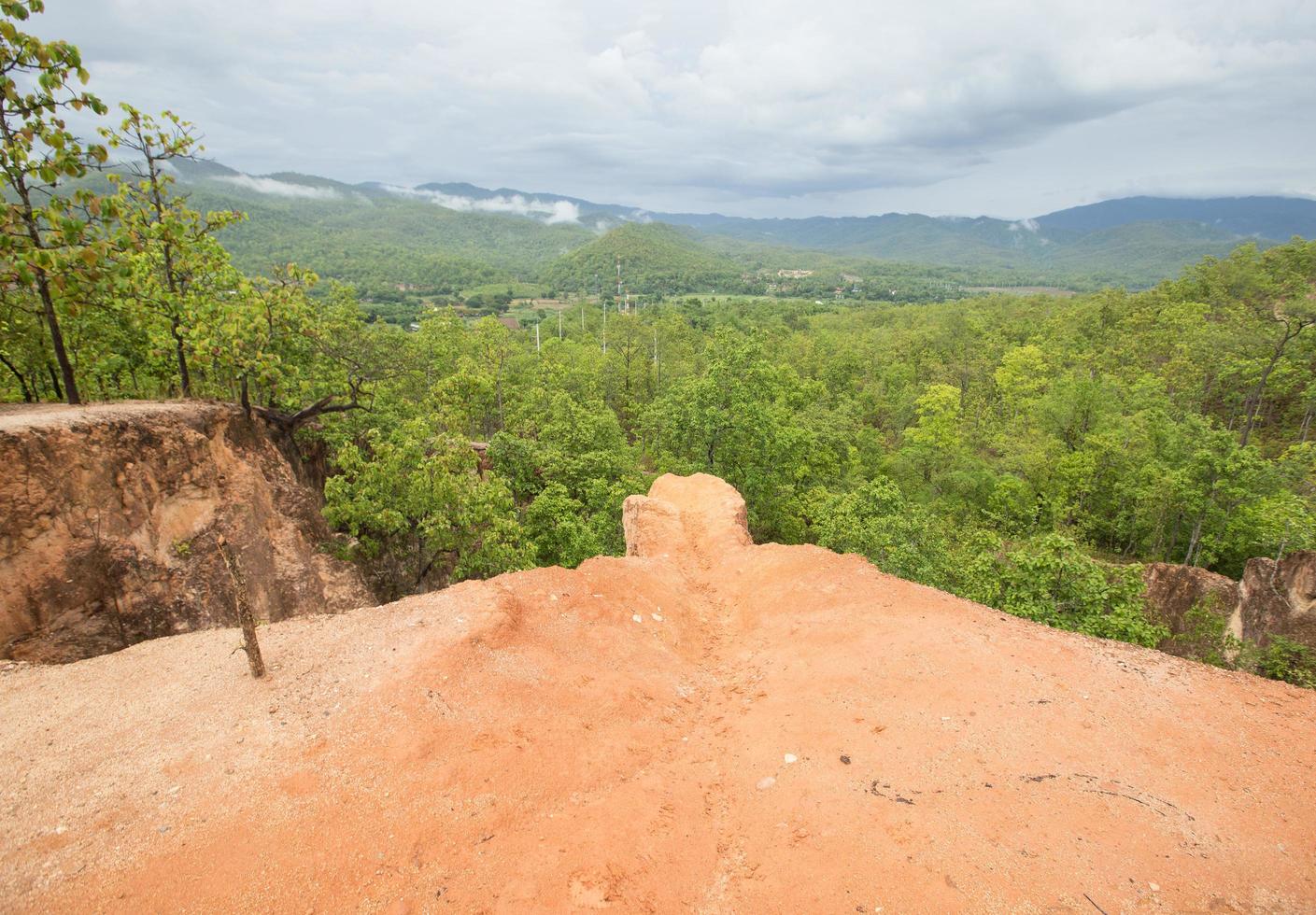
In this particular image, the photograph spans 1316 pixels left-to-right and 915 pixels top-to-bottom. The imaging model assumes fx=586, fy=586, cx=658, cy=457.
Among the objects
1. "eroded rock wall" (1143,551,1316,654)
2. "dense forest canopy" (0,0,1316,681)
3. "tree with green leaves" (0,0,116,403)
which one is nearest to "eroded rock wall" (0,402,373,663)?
"dense forest canopy" (0,0,1316,681)

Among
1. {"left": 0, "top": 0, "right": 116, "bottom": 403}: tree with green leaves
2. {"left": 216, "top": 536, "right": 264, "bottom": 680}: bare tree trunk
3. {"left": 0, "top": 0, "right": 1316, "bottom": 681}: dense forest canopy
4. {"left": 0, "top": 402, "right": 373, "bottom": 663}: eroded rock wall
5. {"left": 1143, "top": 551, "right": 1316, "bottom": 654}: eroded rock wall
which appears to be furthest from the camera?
{"left": 1143, "top": 551, "right": 1316, "bottom": 654}: eroded rock wall

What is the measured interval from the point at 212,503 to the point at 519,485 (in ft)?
30.6

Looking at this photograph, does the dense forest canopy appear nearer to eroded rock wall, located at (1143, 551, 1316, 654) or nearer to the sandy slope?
eroded rock wall, located at (1143, 551, 1316, 654)

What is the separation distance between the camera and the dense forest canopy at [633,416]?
12930 millimetres

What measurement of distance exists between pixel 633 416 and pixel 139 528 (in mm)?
32038

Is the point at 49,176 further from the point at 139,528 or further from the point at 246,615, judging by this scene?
the point at 139,528

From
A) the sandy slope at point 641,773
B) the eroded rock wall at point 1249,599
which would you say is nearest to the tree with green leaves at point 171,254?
the sandy slope at point 641,773

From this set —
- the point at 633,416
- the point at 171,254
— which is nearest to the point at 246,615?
the point at 171,254

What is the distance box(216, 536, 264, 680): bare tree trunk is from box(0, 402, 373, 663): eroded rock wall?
5894mm

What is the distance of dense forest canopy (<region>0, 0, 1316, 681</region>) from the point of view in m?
12.9

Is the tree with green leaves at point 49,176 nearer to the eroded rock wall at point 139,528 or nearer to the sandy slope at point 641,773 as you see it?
the sandy slope at point 641,773

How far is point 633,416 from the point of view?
43250 millimetres

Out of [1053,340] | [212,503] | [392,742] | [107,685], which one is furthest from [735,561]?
[1053,340]

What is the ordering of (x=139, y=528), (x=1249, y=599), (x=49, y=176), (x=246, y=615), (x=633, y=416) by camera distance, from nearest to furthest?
(x=49, y=176), (x=246, y=615), (x=139, y=528), (x=1249, y=599), (x=633, y=416)
